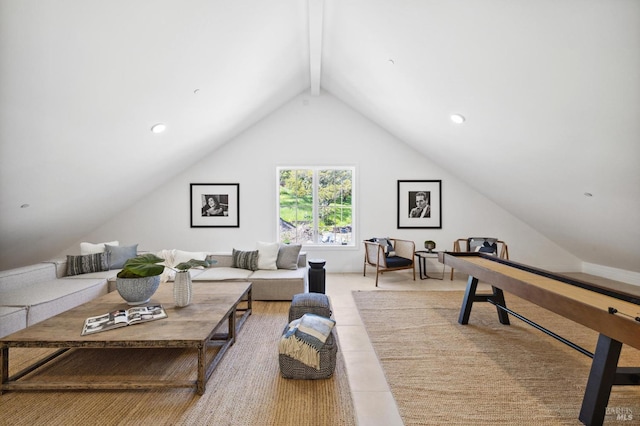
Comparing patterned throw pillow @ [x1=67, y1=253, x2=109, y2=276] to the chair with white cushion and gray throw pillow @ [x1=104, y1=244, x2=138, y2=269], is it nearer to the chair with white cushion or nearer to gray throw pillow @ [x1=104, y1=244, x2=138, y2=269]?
gray throw pillow @ [x1=104, y1=244, x2=138, y2=269]

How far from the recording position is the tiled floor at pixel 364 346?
6.31ft

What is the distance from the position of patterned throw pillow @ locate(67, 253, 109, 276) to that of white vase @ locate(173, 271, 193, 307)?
7.73 feet

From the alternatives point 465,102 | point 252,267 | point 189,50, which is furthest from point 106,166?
point 465,102

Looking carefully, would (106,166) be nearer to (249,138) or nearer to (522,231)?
(249,138)

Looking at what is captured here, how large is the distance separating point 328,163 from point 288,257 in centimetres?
224

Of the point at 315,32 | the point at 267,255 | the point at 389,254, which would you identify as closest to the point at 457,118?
the point at 315,32

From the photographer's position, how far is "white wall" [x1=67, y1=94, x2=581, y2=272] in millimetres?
5863

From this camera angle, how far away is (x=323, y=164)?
5.95 meters

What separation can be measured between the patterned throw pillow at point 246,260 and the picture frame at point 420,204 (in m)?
2.89

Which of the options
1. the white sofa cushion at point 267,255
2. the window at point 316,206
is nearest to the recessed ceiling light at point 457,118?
the window at point 316,206

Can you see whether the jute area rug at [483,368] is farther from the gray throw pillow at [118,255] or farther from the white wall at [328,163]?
the gray throw pillow at [118,255]

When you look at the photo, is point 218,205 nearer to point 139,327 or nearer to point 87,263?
point 87,263

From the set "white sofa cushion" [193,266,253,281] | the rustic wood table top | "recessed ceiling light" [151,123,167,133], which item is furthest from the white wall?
the rustic wood table top

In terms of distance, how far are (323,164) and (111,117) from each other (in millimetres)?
3614
